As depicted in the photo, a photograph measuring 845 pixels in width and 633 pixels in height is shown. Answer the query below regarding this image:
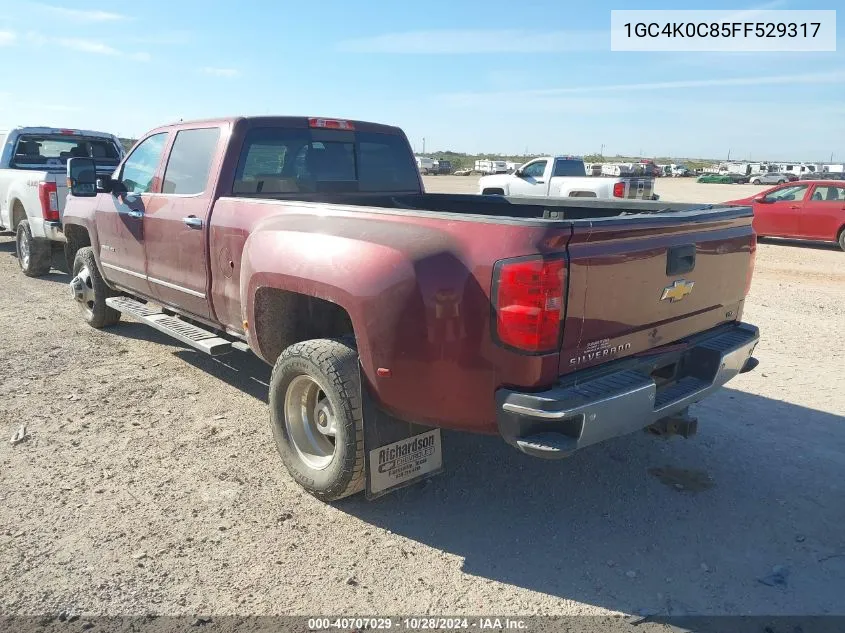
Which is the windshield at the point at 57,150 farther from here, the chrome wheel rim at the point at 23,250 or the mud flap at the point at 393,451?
the mud flap at the point at 393,451

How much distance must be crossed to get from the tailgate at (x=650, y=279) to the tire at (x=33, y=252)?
8692mm

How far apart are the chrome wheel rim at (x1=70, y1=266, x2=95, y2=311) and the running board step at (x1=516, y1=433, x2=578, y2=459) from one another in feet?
17.2

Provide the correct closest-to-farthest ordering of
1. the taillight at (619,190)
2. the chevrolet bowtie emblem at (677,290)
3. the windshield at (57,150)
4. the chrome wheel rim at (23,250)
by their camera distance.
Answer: the chevrolet bowtie emblem at (677,290)
the chrome wheel rim at (23,250)
the windshield at (57,150)
the taillight at (619,190)

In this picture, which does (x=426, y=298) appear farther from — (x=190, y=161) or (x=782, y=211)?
(x=782, y=211)

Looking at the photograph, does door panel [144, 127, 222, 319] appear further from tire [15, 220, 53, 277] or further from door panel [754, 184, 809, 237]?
door panel [754, 184, 809, 237]

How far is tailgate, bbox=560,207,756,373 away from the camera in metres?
2.82

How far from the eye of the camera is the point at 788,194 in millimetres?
14250

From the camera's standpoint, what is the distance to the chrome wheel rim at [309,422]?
11.8 ft

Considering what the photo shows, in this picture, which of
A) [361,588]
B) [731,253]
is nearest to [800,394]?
[731,253]

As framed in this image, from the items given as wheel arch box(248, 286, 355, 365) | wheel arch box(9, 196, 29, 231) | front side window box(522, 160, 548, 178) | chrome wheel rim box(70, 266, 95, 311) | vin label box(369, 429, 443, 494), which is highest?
front side window box(522, 160, 548, 178)

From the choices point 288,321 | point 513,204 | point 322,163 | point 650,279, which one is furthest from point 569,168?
point 650,279

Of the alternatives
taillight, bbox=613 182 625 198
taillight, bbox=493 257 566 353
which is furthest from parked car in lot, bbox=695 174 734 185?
taillight, bbox=493 257 566 353

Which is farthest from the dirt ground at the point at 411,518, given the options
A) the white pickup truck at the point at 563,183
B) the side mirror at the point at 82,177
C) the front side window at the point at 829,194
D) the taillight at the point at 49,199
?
the white pickup truck at the point at 563,183

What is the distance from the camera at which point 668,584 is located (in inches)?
116
